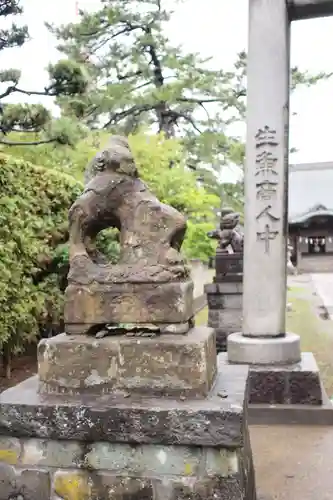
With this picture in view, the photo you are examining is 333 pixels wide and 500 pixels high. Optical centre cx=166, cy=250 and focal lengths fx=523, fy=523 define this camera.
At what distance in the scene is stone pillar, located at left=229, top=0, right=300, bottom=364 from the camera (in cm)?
527

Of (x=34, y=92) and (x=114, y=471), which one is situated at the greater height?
(x=34, y=92)

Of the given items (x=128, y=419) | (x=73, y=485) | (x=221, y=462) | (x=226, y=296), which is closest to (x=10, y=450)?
(x=73, y=485)

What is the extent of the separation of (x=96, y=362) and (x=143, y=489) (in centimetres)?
63

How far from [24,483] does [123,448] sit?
510 millimetres

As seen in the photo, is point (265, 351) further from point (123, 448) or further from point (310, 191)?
point (310, 191)

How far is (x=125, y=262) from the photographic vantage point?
9.20 ft

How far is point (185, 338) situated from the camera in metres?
2.64

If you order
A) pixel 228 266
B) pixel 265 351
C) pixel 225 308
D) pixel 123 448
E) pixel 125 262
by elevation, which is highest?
pixel 125 262

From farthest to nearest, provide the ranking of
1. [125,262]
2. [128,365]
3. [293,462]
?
1. [293,462]
2. [125,262]
3. [128,365]

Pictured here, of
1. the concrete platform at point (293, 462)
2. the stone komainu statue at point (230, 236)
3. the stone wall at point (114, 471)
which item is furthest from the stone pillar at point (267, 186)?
the stone komainu statue at point (230, 236)

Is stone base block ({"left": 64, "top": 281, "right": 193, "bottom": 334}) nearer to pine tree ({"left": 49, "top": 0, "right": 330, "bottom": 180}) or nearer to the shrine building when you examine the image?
pine tree ({"left": 49, "top": 0, "right": 330, "bottom": 180})

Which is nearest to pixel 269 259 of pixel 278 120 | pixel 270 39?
pixel 278 120

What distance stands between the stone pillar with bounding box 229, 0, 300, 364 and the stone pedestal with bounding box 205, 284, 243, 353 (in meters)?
4.10

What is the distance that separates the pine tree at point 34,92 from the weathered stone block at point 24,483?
555 cm
